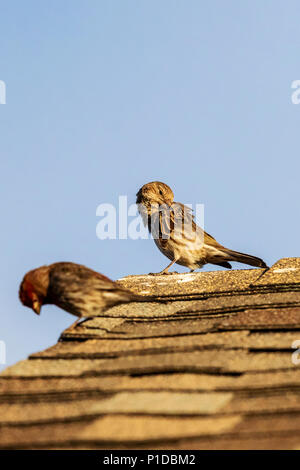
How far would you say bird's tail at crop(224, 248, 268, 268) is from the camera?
7.25 m

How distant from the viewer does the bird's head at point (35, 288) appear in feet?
17.1

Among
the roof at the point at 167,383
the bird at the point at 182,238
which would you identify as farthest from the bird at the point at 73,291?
the bird at the point at 182,238

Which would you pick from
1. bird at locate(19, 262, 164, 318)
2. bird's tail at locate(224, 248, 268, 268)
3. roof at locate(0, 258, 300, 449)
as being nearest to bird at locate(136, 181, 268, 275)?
bird's tail at locate(224, 248, 268, 268)

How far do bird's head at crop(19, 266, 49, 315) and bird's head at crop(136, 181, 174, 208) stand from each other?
3.94 m

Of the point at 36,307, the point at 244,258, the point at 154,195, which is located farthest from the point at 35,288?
the point at 154,195

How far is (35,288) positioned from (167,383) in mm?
2293

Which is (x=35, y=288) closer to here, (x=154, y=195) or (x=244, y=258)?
(x=244, y=258)

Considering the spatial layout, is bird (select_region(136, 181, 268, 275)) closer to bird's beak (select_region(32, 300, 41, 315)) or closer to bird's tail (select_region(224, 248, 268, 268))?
bird's tail (select_region(224, 248, 268, 268))

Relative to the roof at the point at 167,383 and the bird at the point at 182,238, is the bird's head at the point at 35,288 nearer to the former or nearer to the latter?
the roof at the point at 167,383

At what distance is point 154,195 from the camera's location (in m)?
9.23

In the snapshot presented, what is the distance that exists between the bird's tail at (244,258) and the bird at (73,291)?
7.06ft

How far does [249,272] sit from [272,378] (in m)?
3.00
